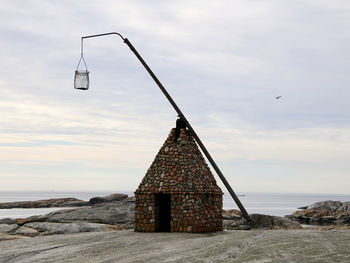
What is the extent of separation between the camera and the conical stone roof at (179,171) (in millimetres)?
18688

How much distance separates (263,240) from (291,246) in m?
1.28

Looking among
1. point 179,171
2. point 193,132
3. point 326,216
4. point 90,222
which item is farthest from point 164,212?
point 326,216

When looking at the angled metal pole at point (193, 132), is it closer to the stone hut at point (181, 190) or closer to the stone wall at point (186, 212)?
the stone hut at point (181, 190)

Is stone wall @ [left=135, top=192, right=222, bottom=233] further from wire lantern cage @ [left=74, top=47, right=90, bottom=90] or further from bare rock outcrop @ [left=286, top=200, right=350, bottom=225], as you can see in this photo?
bare rock outcrop @ [left=286, top=200, right=350, bottom=225]

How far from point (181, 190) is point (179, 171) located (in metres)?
0.91

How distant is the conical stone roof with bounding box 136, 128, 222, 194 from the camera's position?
18688 millimetres

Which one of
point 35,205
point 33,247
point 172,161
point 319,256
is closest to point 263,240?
point 319,256

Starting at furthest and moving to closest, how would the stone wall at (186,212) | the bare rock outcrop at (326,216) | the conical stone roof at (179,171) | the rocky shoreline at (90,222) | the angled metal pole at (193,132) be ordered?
the bare rock outcrop at (326,216), the rocky shoreline at (90,222), the angled metal pole at (193,132), the conical stone roof at (179,171), the stone wall at (186,212)

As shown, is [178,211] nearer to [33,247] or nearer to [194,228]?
[194,228]

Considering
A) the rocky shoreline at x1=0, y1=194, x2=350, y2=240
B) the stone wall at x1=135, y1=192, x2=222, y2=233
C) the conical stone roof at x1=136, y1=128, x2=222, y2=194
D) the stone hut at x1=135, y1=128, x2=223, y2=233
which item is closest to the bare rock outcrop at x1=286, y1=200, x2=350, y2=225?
the rocky shoreline at x1=0, y1=194, x2=350, y2=240

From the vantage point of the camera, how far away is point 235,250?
1425 cm

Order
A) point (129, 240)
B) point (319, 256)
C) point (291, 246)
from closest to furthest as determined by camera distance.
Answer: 1. point (319, 256)
2. point (291, 246)
3. point (129, 240)

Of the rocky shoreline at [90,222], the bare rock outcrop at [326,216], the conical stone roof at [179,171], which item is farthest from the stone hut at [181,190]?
the bare rock outcrop at [326,216]

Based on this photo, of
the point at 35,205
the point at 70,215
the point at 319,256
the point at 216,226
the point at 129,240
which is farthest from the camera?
the point at 35,205
